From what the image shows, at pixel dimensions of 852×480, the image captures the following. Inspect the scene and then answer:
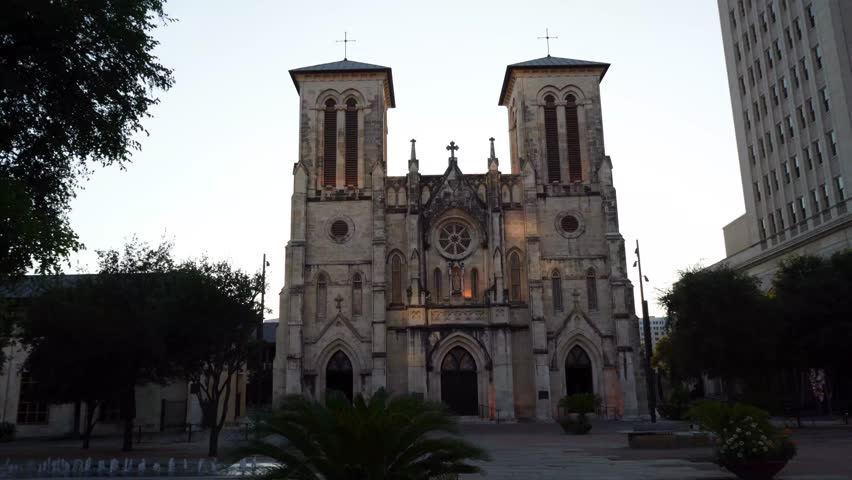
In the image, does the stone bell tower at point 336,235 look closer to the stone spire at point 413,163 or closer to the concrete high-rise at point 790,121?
the stone spire at point 413,163

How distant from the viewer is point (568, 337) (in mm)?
42469

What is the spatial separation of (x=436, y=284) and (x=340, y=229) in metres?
7.09

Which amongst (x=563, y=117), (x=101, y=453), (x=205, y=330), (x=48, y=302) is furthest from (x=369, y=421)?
(x=563, y=117)

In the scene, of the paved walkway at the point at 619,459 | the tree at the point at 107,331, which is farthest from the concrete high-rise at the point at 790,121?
the tree at the point at 107,331

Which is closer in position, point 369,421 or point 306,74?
point 369,421

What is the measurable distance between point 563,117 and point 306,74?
17.6 metres

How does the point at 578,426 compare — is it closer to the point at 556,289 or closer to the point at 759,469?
the point at 556,289

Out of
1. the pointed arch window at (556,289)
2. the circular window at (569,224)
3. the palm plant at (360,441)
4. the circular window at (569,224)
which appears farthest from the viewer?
the circular window at (569,224)

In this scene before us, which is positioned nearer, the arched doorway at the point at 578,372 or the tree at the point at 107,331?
the tree at the point at 107,331

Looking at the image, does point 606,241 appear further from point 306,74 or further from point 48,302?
point 48,302

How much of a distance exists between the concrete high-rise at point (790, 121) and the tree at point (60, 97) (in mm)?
38335

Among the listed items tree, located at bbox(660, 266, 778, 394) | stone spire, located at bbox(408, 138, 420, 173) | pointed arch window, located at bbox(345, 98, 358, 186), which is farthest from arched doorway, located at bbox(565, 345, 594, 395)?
pointed arch window, located at bbox(345, 98, 358, 186)

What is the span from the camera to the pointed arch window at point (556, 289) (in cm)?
4328

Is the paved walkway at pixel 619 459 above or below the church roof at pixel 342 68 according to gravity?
below
